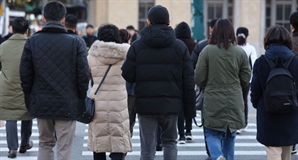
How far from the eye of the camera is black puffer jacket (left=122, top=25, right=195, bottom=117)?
21.6 feet

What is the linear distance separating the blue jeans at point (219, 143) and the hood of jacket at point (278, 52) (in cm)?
118

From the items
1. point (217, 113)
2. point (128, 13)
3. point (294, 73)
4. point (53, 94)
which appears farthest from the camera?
point (128, 13)

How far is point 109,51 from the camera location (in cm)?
720

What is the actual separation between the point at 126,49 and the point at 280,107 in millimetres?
1905

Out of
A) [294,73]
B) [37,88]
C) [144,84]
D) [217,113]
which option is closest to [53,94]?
[37,88]

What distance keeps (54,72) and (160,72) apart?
1.12 m

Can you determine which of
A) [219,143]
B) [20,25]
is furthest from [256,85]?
[20,25]

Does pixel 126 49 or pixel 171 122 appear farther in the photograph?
pixel 126 49

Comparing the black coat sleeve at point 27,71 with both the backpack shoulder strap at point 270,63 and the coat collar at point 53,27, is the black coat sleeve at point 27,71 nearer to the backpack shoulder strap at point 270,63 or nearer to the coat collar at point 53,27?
the coat collar at point 53,27


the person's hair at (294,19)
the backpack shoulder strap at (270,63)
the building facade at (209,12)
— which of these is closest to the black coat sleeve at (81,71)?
the backpack shoulder strap at (270,63)

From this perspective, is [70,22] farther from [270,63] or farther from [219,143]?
[270,63]

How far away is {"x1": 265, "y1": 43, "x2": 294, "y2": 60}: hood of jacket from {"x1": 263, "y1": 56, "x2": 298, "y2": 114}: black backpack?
2.7 inches

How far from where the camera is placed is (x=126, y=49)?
7.28 m

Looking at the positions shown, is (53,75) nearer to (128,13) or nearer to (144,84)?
(144,84)
